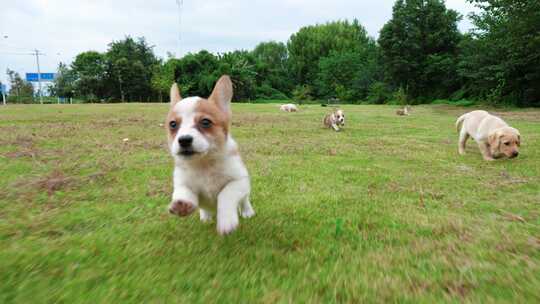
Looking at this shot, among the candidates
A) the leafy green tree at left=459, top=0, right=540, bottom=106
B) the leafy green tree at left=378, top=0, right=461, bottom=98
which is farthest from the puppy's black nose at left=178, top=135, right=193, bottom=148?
the leafy green tree at left=378, top=0, right=461, bottom=98

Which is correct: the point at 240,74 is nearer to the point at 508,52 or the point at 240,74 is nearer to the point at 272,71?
the point at 272,71

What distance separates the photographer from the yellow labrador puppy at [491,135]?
21.6 feet

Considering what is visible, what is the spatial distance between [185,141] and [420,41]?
51.3 m

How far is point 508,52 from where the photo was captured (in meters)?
26.5

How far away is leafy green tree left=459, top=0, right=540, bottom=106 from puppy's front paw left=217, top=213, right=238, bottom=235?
25182 millimetres

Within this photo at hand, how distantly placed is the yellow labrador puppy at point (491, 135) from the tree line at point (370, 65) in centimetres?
1973

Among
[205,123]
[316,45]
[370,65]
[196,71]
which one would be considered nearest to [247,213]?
[205,123]

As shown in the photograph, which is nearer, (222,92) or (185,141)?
(185,141)

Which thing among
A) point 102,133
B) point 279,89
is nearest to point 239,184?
point 102,133

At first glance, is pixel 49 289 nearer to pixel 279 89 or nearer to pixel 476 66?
pixel 476 66

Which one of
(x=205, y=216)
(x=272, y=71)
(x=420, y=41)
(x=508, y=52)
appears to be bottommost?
(x=205, y=216)

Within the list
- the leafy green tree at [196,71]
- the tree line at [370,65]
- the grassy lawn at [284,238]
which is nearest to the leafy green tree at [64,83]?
the tree line at [370,65]

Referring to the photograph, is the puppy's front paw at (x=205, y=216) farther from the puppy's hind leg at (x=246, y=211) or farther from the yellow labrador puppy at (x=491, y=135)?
the yellow labrador puppy at (x=491, y=135)

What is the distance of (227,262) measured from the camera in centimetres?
228
